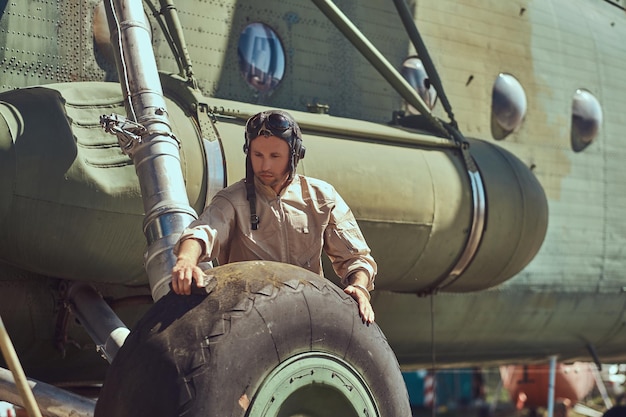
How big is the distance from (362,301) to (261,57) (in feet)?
9.41

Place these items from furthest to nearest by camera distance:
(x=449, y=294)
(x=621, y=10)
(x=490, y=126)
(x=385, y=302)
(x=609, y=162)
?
(x=621, y=10) < (x=609, y=162) < (x=490, y=126) < (x=449, y=294) < (x=385, y=302)

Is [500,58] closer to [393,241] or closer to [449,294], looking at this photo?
[449,294]

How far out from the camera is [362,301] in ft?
10.8

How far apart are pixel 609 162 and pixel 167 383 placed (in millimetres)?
5680

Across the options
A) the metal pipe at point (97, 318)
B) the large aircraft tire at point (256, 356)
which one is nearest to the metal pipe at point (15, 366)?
the large aircraft tire at point (256, 356)

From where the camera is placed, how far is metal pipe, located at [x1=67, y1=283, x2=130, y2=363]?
415 centimetres

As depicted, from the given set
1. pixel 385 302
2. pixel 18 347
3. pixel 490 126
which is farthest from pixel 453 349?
pixel 18 347

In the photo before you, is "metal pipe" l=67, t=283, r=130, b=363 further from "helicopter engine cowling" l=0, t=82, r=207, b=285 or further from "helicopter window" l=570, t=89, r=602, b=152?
"helicopter window" l=570, t=89, r=602, b=152

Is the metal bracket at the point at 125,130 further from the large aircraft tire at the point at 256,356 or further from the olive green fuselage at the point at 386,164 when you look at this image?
the large aircraft tire at the point at 256,356

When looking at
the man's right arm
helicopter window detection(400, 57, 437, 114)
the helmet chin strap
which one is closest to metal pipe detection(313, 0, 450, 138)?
helicopter window detection(400, 57, 437, 114)

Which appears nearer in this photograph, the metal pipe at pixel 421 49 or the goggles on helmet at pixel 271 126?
the goggles on helmet at pixel 271 126

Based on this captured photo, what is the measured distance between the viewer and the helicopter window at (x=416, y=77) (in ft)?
21.4

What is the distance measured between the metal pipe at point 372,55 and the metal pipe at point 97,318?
1.86 metres

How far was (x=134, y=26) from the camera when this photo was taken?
13.1 feet
